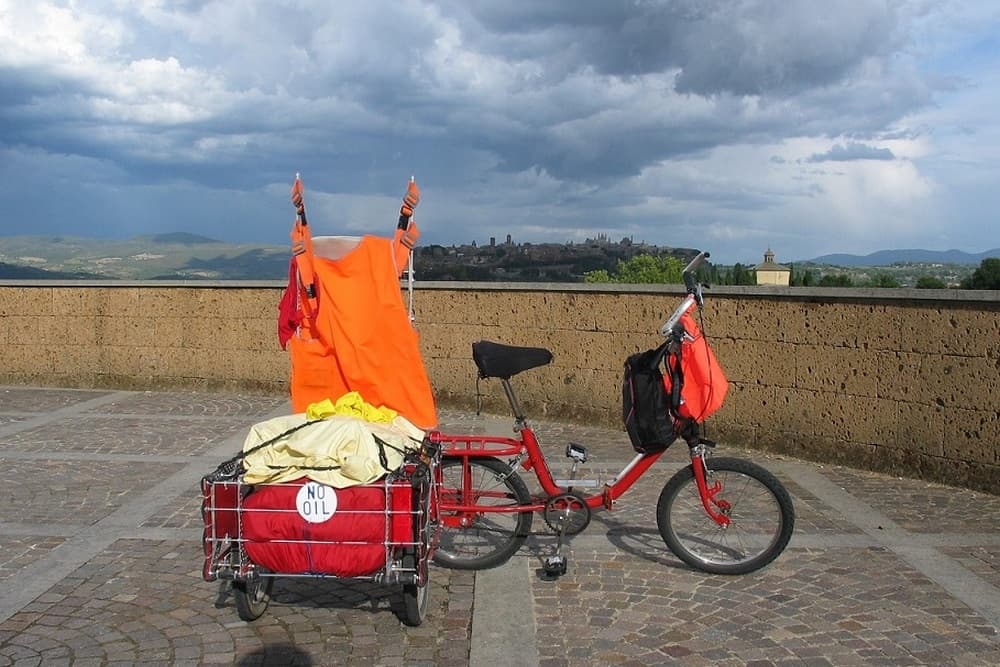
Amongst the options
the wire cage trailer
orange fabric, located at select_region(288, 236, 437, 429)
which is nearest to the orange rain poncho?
orange fabric, located at select_region(288, 236, 437, 429)

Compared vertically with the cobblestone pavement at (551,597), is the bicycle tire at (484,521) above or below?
above

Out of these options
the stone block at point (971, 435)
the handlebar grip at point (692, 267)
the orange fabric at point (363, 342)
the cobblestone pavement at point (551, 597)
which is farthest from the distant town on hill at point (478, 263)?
the orange fabric at point (363, 342)

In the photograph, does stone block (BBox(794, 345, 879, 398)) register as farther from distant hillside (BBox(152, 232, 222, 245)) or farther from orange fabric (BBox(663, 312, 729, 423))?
distant hillside (BBox(152, 232, 222, 245))

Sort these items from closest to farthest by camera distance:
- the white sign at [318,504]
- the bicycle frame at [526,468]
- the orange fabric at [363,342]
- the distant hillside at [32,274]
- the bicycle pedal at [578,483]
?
the white sign at [318,504]
the orange fabric at [363,342]
the bicycle frame at [526,468]
the bicycle pedal at [578,483]
the distant hillside at [32,274]

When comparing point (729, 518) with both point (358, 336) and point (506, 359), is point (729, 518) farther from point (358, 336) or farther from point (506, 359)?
point (358, 336)

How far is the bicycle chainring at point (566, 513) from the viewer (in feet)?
16.7

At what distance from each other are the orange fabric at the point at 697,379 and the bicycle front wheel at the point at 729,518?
0.35m

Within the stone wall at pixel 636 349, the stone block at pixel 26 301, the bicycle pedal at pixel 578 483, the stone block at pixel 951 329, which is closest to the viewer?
the bicycle pedal at pixel 578 483

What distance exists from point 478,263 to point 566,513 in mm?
7363

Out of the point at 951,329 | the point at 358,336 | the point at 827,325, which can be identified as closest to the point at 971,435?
the point at 951,329

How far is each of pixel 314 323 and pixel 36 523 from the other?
2.84 metres

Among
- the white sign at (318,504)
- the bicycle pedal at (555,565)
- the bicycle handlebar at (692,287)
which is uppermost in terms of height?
the bicycle handlebar at (692,287)

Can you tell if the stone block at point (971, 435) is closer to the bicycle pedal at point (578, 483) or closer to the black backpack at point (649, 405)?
the black backpack at point (649, 405)

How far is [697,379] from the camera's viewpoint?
16.2 feet
